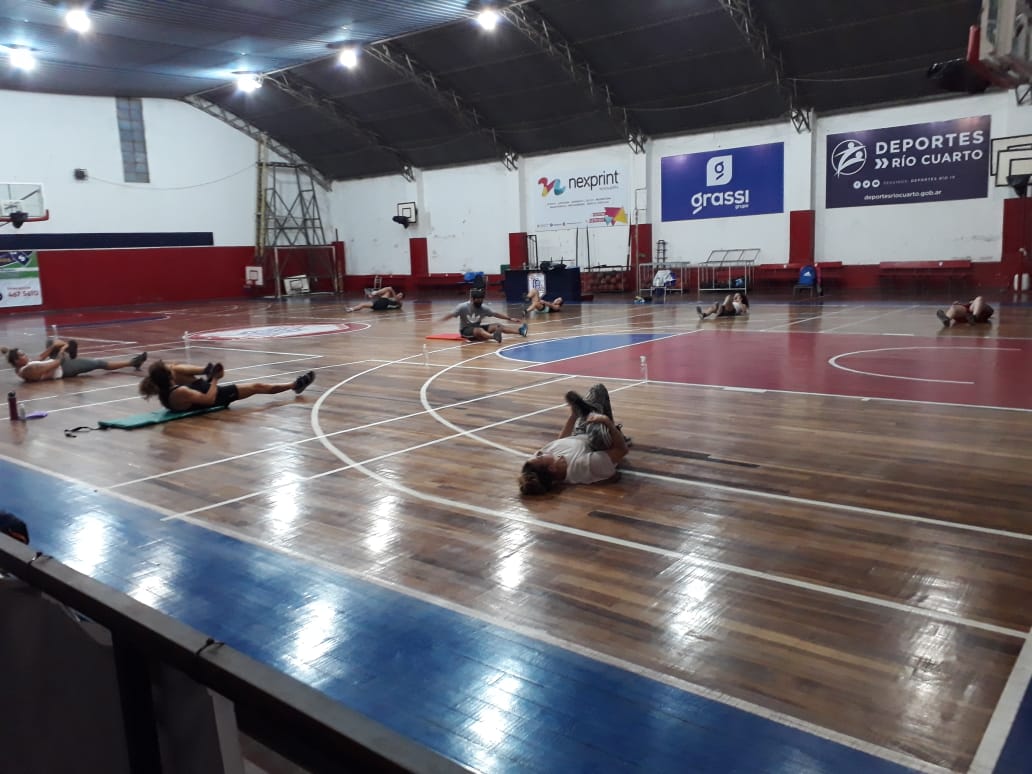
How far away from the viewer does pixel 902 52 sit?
65.6ft

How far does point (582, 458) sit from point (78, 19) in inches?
727

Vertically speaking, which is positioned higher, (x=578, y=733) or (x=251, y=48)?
(x=251, y=48)

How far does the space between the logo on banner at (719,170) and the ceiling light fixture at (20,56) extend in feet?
66.0

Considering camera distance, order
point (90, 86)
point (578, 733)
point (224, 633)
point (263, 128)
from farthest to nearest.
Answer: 1. point (263, 128)
2. point (90, 86)
3. point (224, 633)
4. point (578, 733)

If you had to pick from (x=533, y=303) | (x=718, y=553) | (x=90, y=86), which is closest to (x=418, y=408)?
(x=718, y=553)

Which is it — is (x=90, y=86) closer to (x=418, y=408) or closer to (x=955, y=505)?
(x=418, y=408)

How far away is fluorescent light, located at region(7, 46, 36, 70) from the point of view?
2164 centimetres

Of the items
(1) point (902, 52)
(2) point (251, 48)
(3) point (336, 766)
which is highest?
(2) point (251, 48)

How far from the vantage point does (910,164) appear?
22094 millimetres

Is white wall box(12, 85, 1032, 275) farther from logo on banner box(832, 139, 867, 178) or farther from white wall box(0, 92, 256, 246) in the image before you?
logo on banner box(832, 139, 867, 178)

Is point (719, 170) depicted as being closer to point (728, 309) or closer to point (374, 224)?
point (728, 309)

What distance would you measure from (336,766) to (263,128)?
3475 centimetres

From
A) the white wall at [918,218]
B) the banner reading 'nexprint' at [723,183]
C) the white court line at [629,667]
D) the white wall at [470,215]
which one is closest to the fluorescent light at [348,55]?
the white wall at [470,215]

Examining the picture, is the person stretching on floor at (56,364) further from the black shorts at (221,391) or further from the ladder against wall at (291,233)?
the ladder against wall at (291,233)
